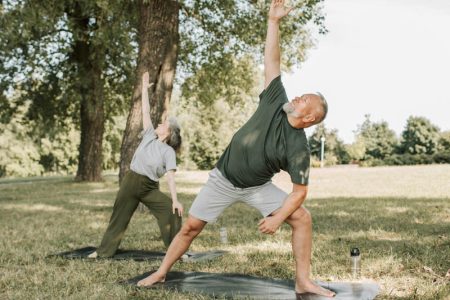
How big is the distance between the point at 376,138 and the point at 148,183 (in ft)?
283

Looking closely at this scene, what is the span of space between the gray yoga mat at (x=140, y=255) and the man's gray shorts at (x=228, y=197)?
5.50 feet

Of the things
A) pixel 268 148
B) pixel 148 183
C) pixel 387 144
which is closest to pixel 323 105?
pixel 268 148

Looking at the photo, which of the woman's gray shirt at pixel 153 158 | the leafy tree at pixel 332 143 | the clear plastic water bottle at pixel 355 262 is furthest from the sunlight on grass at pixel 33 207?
the leafy tree at pixel 332 143

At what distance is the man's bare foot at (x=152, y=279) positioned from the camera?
17.4 ft

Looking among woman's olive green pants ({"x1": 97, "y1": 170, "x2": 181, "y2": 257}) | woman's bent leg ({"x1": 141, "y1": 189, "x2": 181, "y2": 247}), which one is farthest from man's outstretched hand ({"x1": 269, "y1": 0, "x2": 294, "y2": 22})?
woman's bent leg ({"x1": 141, "y1": 189, "x2": 181, "y2": 247})

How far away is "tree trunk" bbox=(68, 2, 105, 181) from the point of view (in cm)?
2156

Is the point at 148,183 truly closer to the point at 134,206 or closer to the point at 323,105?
the point at 134,206

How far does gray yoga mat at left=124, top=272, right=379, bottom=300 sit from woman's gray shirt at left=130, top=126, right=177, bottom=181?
1.56 metres

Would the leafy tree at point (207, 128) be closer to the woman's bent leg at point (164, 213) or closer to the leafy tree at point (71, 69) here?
the leafy tree at point (71, 69)

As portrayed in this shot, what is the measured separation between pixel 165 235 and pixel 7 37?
13.8 m

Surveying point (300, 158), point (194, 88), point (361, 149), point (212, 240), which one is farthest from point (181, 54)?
point (361, 149)

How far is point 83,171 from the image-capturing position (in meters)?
24.7

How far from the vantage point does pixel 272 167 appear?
476 centimetres

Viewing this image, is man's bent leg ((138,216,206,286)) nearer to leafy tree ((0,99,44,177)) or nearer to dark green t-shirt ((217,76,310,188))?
dark green t-shirt ((217,76,310,188))
